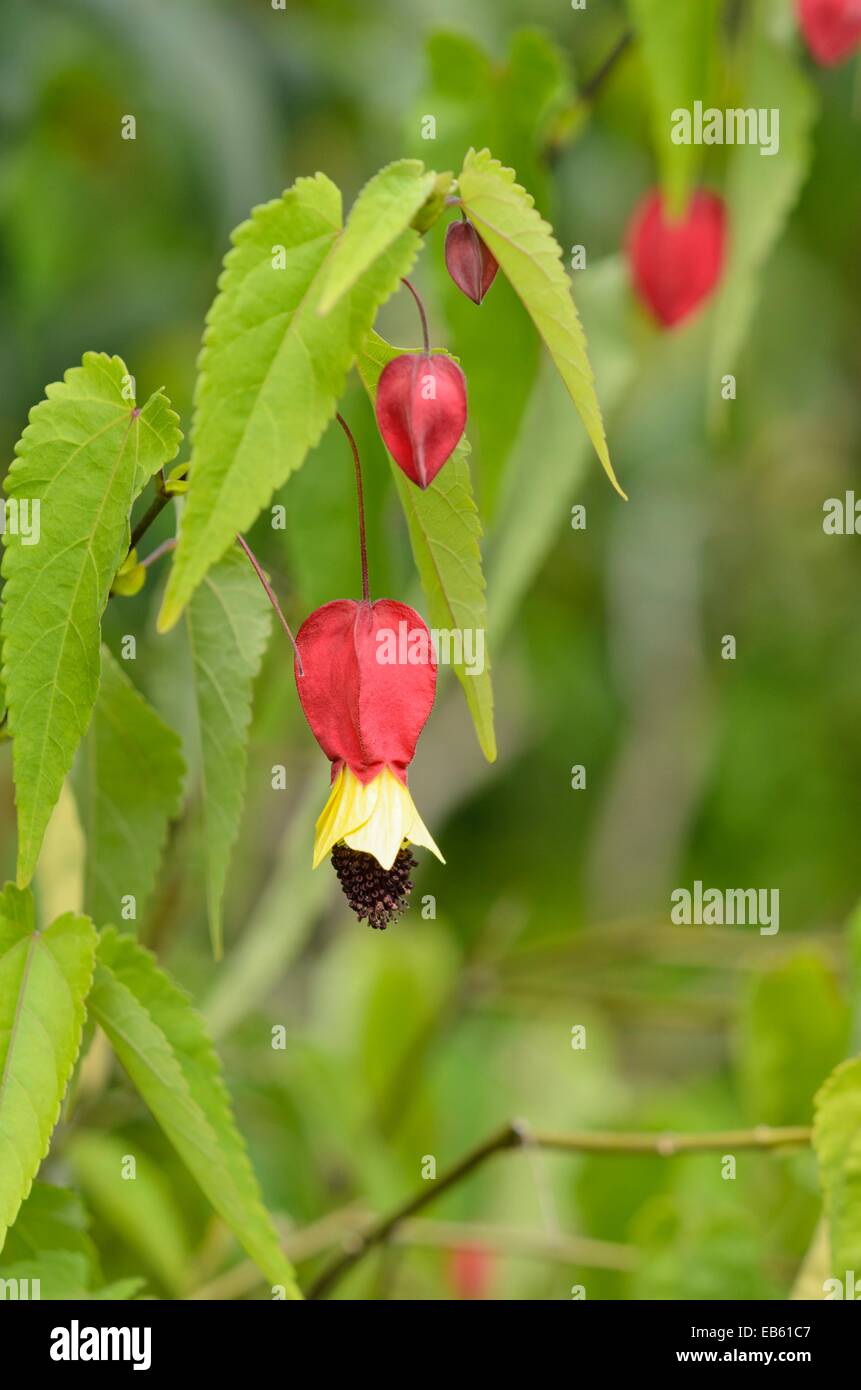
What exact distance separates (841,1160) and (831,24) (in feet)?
1.76

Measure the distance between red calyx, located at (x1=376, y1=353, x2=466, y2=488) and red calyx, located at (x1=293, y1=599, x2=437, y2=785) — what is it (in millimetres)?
49

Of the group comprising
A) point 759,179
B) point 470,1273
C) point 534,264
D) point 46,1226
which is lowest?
point 470,1273

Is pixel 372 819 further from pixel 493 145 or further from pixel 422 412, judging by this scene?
pixel 493 145

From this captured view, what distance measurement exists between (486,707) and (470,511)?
0.17 ft

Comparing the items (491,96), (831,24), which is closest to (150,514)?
(491,96)

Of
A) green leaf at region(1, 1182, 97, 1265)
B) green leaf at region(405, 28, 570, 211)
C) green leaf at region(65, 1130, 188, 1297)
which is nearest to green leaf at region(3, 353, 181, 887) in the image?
green leaf at region(1, 1182, 97, 1265)

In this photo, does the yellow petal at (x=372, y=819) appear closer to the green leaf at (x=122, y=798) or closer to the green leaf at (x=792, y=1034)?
the green leaf at (x=122, y=798)

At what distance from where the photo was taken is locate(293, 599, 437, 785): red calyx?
40cm

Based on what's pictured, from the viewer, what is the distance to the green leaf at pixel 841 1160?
1.52 feet

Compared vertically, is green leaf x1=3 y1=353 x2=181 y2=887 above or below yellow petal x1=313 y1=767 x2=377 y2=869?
above

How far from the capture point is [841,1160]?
0.47m

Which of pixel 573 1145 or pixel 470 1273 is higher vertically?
pixel 573 1145

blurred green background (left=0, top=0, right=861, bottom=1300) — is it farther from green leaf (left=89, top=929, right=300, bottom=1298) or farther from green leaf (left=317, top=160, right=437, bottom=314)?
green leaf (left=317, top=160, right=437, bottom=314)

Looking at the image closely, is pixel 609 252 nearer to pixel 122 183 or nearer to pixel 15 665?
pixel 122 183
